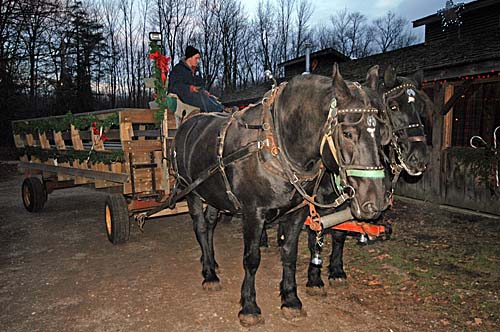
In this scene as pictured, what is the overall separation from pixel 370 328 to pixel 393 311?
19.1 inches

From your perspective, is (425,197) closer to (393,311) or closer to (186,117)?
(393,311)

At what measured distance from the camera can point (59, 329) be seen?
347cm

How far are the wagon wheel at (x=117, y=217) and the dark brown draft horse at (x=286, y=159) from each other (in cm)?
174

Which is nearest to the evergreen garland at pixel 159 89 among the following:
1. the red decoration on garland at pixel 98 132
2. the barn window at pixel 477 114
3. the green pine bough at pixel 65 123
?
the green pine bough at pixel 65 123

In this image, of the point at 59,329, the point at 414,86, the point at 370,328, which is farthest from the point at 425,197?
the point at 59,329

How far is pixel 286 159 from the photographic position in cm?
304

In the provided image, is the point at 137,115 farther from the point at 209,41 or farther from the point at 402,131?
the point at 209,41

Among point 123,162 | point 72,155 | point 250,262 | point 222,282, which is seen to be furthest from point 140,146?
point 250,262

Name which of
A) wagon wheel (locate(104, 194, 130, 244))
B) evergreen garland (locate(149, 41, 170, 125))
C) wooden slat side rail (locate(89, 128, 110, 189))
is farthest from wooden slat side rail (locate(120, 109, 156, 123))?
wagon wheel (locate(104, 194, 130, 244))

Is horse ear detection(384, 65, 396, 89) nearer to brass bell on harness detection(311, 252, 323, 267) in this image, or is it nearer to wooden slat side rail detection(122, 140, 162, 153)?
brass bell on harness detection(311, 252, 323, 267)

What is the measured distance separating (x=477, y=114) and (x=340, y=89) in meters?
8.05

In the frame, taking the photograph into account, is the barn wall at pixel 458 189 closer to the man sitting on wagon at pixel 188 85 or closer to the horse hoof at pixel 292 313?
the man sitting on wagon at pixel 188 85

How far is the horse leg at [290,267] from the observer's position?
11.8 ft

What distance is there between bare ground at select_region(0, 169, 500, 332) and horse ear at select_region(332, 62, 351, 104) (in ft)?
7.43
